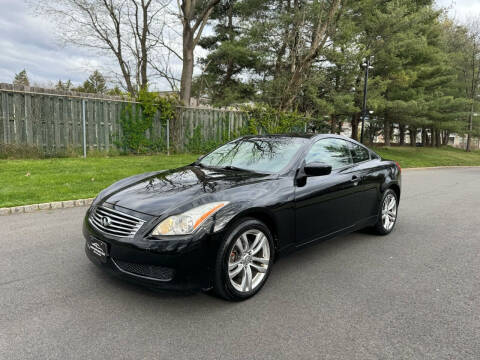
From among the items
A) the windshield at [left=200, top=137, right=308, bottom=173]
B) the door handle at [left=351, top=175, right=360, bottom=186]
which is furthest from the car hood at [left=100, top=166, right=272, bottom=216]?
the door handle at [left=351, top=175, right=360, bottom=186]

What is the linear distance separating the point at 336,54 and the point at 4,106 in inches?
669

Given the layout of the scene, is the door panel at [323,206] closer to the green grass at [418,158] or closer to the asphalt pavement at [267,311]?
the asphalt pavement at [267,311]

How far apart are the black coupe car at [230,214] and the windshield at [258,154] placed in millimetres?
14

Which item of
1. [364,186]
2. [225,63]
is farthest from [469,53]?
[364,186]

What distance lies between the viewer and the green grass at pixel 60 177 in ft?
21.9

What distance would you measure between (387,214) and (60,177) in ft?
24.3

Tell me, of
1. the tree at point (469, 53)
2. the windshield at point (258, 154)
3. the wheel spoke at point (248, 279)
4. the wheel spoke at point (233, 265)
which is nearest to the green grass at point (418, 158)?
the tree at point (469, 53)

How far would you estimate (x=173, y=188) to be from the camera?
3275 millimetres

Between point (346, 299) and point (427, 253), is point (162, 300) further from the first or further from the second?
point (427, 253)

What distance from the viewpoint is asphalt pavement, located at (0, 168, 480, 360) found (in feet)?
7.75

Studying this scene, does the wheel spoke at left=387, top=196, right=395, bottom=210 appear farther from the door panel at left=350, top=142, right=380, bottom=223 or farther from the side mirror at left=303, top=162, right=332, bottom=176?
the side mirror at left=303, top=162, right=332, bottom=176

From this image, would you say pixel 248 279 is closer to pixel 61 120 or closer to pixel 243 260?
pixel 243 260

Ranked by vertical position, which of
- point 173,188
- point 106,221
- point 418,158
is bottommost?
point 418,158

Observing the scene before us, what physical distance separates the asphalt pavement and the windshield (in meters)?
1.17
